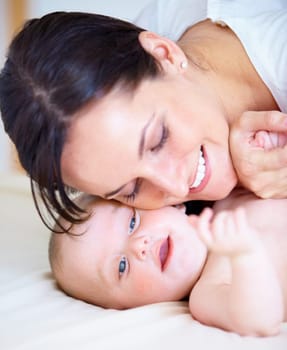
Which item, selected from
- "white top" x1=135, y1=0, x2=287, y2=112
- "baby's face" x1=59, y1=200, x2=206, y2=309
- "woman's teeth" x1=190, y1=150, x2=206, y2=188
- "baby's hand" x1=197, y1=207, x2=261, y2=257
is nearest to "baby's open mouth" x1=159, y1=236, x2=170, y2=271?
"baby's face" x1=59, y1=200, x2=206, y2=309

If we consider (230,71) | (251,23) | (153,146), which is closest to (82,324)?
(153,146)

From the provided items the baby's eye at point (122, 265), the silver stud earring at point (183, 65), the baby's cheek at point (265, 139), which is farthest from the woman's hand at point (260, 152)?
the baby's eye at point (122, 265)

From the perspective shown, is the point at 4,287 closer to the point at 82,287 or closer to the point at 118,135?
the point at 82,287

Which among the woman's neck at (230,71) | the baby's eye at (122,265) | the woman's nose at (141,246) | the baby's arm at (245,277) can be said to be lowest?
the baby's eye at (122,265)

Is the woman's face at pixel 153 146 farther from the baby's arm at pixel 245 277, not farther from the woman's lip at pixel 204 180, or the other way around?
the baby's arm at pixel 245 277

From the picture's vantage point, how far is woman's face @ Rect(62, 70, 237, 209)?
3.42 feet

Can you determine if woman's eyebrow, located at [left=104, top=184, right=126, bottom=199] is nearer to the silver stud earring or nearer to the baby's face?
the baby's face

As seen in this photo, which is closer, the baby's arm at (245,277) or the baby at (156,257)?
the baby's arm at (245,277)

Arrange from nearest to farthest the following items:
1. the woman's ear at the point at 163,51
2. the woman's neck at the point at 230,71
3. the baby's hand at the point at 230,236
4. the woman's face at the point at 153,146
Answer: the baby's hand at the point at 230,236 → the woman's face at the point at 153,146 → the woman's ear at the point at 163,51 → the woman's neck at the point at 230,71

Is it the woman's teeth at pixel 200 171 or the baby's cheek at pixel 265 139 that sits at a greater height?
the baby's cheek at pixel 265 139

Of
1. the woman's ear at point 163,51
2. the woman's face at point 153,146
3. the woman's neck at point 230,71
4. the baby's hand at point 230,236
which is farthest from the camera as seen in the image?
the woman's neck at point 230,71

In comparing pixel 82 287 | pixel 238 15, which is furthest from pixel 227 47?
pixel 82 287

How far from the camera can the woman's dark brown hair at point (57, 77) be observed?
3.43 ft

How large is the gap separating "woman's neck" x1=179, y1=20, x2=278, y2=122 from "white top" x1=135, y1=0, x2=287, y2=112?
0.05 feet
